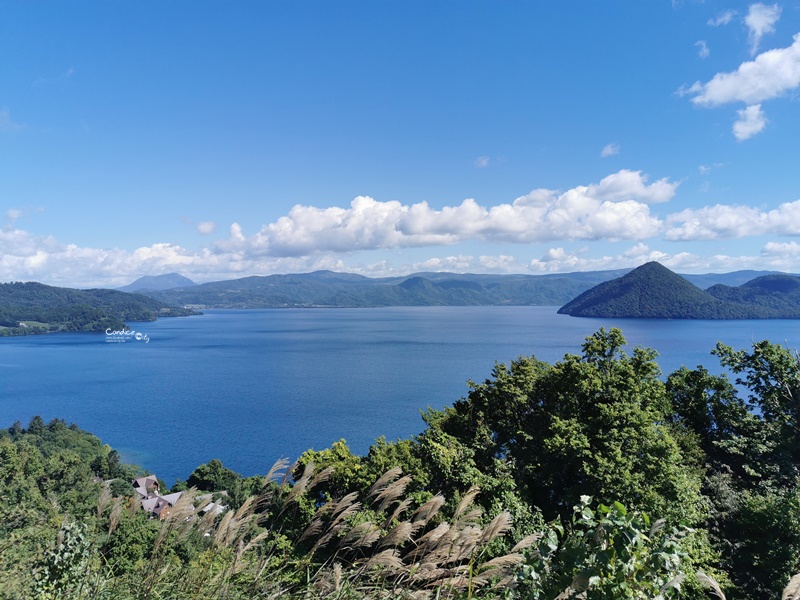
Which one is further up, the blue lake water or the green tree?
the green tree

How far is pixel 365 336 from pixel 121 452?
93541 mm

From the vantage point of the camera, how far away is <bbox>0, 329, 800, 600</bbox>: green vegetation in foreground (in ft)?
11.2

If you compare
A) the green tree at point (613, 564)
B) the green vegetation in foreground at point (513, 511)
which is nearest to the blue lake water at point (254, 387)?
the green vegetation in foreground at point (513, 511)

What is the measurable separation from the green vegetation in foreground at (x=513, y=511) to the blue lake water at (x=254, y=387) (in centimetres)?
2491

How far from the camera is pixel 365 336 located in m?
138

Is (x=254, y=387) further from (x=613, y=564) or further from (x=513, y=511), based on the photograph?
(x=613, y=564)

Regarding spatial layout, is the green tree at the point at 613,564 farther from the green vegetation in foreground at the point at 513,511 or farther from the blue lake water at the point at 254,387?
the blue lake water at the point at 254,387

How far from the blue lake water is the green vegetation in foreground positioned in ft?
81.7

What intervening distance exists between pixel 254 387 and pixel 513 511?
2505 inches

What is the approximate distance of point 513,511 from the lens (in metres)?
10.9

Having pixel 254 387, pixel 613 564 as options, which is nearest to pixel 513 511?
pixel 613 564

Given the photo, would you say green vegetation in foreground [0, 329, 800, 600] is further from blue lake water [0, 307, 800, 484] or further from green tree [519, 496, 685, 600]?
blue lake water [0, 307, 800, 484]

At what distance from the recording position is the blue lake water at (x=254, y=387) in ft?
152

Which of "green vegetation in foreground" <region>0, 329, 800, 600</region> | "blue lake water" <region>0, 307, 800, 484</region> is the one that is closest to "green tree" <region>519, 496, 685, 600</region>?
"green vegetation in foreground" <region>0, 329, 800, 600</region>
